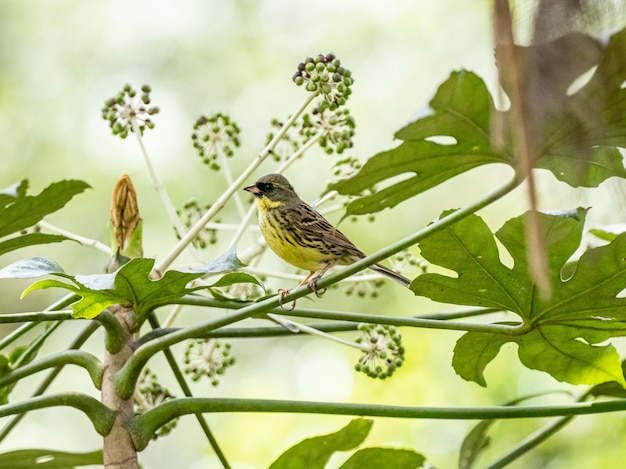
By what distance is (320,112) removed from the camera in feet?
Result: 5.76

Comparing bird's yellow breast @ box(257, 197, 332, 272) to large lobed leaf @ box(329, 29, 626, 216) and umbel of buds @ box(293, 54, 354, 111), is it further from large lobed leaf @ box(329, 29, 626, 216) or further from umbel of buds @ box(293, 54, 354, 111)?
large lobed leaf @ box(329, 29, 626, 216)

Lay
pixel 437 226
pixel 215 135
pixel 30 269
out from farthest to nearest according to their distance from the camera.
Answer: pixel 215 135, pixel 30 269, pixel 437 226

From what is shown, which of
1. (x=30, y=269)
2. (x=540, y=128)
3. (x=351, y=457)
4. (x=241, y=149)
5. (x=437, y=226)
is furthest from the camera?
(x=241, y=149)

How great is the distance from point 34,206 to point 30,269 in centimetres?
26

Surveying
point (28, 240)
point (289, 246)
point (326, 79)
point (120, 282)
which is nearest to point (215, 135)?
point (326, 79)

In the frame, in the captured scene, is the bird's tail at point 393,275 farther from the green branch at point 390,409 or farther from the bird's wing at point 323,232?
the green branch at point 390,409

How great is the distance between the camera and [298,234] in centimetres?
279

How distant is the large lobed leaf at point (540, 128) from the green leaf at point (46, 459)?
2.68ft

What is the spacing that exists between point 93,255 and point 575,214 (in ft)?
16.4

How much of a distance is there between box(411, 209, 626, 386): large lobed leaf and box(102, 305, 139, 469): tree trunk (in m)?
0.52

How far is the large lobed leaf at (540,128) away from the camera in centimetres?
67

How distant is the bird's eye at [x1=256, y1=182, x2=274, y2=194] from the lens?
2.83 meters

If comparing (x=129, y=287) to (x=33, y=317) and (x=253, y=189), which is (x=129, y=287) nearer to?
(x=33, y=317)

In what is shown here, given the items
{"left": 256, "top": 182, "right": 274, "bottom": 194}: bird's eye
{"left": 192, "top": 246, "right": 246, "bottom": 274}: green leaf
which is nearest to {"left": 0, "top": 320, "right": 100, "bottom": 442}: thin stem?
{"left": 192, "top": 246, "right": 246, "bottom": 274}: green leaf
